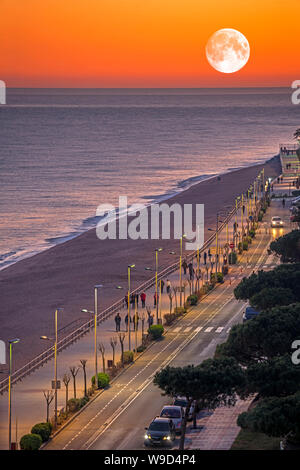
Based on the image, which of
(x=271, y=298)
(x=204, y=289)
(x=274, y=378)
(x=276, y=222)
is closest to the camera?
(x=274, y=378)

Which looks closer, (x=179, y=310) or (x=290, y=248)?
(x=179, y=310)

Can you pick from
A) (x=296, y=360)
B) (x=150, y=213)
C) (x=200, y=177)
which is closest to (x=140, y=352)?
(x=296, y=360)

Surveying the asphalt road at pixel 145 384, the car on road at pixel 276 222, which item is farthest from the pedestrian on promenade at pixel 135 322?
the car on road at pixel 276 222

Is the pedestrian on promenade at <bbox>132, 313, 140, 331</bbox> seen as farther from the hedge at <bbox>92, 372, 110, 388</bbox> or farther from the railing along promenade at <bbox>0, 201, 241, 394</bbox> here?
the hedge at <bbox>92, 372, 110, 388</bbox>

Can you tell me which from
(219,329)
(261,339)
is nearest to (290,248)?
(219,329)

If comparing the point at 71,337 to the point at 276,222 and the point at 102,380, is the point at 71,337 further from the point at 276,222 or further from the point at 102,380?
the point at 276,222

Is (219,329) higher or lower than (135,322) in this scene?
lower
